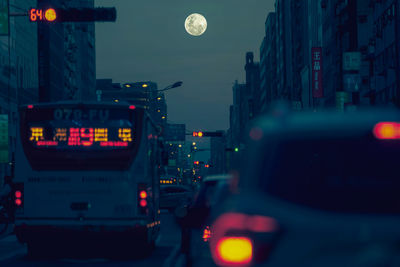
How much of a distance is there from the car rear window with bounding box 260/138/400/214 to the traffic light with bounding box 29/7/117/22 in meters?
19.8

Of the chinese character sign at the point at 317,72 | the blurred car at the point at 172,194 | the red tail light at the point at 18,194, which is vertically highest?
the chinese character sign at the point at 317,72

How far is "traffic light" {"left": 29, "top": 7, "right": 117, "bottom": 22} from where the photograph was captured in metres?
24.6

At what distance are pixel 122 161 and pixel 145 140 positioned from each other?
637 mm

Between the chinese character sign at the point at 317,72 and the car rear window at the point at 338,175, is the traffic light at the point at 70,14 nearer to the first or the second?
the car rear window at the point at 338,175

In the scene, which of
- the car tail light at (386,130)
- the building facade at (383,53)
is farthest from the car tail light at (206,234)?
the building facade at (383,53)

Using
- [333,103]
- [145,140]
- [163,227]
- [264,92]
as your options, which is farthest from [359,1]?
[264,92]

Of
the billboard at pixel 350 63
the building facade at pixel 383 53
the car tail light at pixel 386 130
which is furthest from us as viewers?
the building facade at pixel 383 53

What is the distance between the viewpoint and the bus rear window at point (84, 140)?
17.4 metres

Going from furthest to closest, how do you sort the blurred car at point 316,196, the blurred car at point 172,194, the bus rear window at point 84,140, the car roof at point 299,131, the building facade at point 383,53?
the building facade at point 383,53 < the blurred car at point 172,194 < the bus rear window at point 84,140 < the car roof at point 299,131 < the blurred car at point 316,196

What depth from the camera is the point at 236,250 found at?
4816 mm

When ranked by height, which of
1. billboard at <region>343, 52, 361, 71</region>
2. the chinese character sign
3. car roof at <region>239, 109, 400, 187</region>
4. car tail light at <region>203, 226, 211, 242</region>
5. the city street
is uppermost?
the chinese character sign

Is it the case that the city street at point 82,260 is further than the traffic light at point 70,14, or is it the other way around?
the traffic light at point 70,14

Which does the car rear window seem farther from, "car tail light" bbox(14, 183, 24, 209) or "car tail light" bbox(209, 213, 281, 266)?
"car tail light" bbox(14, 183, 24, 209)

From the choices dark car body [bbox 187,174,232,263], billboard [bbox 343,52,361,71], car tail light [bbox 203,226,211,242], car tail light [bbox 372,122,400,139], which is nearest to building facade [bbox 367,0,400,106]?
billboard [bbox 343,52,361,71]
